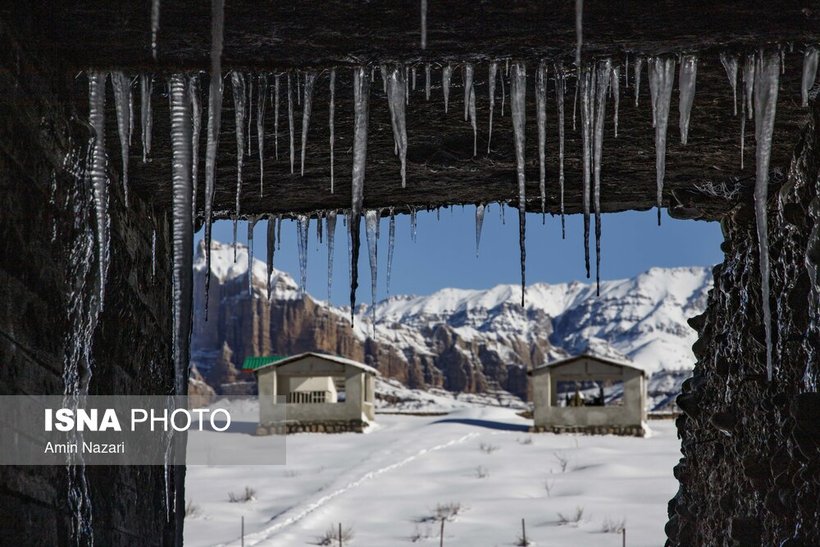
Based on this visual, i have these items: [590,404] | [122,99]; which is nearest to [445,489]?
[590,404]

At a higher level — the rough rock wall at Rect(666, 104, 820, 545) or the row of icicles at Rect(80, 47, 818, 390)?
the row of icicles at Rect(80, 47, 818, 390)

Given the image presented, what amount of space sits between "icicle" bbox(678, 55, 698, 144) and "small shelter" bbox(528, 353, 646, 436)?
22242 millimetres

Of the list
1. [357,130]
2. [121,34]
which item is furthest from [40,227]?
[357,130]

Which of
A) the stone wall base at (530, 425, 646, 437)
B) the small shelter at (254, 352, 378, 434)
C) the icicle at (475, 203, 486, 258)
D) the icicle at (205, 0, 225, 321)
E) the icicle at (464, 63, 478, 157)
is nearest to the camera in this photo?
the icicle at (205, 0, 225, 321)

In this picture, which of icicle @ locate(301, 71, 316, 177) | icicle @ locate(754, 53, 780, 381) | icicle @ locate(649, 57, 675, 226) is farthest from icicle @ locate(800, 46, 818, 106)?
icicle @ locate(301, 71, 316, 177)

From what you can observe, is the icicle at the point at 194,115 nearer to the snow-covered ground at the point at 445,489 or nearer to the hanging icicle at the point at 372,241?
the hanging icicle at the point at 372,241

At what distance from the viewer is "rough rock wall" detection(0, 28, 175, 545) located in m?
3.56

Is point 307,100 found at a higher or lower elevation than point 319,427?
higher

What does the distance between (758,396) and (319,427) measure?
22.0m

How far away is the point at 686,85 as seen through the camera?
4.24 meters

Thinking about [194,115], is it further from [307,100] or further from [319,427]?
[319,427]

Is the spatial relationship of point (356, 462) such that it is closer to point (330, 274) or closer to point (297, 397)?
point (297, 397)

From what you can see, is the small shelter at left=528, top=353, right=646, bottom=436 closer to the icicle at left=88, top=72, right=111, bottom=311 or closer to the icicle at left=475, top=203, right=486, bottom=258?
the icicle at left=475, top=203, right=486, bottom=258

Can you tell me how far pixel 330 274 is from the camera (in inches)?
296
